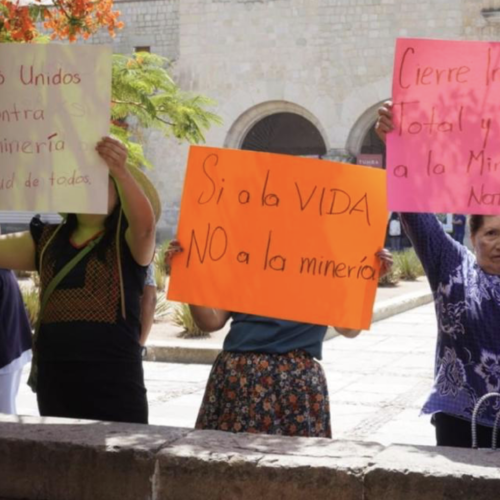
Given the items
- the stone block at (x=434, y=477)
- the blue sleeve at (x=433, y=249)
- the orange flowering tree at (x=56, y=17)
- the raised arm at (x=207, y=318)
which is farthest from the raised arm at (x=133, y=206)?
the orange flowering tree at (x=56, y=17)

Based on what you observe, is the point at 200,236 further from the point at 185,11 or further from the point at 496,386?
the point at 185,11

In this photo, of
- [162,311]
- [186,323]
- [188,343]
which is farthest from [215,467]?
[162,311]

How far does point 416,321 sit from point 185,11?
1947 centimetres

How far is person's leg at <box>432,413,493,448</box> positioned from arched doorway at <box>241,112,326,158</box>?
30.9 meters

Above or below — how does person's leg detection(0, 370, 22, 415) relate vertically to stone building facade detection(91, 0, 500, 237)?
below

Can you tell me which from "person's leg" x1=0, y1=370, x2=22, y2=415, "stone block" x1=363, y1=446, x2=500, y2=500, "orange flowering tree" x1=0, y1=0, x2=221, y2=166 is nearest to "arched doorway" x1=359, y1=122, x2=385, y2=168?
"orange flowering tree" x1=0, y1=0, x2=221, y2=166

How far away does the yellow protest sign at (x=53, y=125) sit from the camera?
4.38 meters

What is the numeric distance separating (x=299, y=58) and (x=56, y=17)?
964 inches

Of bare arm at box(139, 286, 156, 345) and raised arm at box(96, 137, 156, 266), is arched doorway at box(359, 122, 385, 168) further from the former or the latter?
raised arm at box(96, 137, 156, 266)

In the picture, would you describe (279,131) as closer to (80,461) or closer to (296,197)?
(296,197)

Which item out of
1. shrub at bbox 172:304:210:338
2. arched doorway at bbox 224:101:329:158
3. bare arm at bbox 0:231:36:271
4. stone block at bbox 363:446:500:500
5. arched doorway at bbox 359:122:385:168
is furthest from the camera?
arched doorway at bbox 359:122:385:168

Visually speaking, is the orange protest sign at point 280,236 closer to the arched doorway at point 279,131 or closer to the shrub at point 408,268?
the shrub at point 408,268

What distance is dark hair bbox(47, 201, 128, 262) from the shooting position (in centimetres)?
455

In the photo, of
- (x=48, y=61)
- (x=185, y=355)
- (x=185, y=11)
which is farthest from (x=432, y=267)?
(x=185, y=11)
